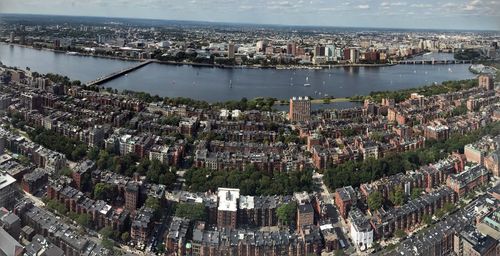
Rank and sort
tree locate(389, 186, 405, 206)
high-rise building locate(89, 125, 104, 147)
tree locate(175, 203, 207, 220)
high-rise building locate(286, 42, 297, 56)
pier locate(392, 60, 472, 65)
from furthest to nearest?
high-rise building locate(286, 42, 297, 56) < pier locate(392, 60, 472, 65) < high-rise building locate(89, 125, 104, 147) < tree locate(389, 186, 405, 206) < tree locate(175, 203, 207, 220)

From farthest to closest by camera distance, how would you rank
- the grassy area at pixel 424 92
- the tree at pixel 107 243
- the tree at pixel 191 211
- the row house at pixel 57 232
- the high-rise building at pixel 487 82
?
the grassy area at pixel 424 92 < the high-rise building at pixel 487 82 < the tree at pixel 191 211 < the tree at pixel 107 243 < the row house at pixel 57 232

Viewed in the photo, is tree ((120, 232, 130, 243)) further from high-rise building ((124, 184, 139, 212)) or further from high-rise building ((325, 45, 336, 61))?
high-rise building ((325, 45, 336, 61))

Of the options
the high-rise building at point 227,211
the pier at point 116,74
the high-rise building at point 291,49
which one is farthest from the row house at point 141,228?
the high-rise building at point 291,49

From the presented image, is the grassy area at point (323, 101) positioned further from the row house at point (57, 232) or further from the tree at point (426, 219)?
the row house at point (57, 232)

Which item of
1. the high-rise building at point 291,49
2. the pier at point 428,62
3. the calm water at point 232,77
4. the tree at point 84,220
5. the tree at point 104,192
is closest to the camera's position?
the tree at point 84,220

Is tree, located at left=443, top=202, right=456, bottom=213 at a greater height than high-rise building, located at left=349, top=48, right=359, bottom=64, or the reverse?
high-rise building, located at left=349, top=48, right=359, bottom=64

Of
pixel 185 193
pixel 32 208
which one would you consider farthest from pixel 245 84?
pixel 32 208

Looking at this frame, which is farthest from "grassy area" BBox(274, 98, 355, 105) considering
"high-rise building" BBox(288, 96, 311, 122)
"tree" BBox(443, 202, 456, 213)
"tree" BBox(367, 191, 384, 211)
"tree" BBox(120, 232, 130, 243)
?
"tree" BBox(120, 232, 130, 243)
